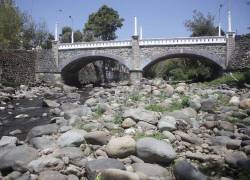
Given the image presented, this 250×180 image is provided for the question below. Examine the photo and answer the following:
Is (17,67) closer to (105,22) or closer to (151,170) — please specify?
(105,22)

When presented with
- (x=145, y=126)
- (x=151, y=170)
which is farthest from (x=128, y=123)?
(x=151, y=170)

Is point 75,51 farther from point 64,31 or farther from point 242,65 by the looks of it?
point 64,31

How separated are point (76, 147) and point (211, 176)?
308cm

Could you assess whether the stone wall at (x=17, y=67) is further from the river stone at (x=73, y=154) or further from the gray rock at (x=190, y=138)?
the gray rock at (x=190, y=138)

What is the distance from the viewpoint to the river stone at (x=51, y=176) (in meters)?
5.86

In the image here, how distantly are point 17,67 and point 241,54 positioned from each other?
22377 mm

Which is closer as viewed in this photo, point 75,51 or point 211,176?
point 211,176

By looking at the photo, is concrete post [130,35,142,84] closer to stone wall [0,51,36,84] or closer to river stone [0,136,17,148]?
stone wall [0,51,36,84]

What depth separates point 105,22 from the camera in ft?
178

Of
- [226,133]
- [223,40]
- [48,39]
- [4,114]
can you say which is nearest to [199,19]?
[223,40]

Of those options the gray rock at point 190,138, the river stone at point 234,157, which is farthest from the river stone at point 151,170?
the gray rock at point 190,138

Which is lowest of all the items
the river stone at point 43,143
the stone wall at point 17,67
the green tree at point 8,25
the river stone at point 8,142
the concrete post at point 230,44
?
Result: the river stone at point 8,142

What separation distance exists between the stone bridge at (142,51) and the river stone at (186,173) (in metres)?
26.2

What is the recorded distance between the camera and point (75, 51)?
38.1 metres
